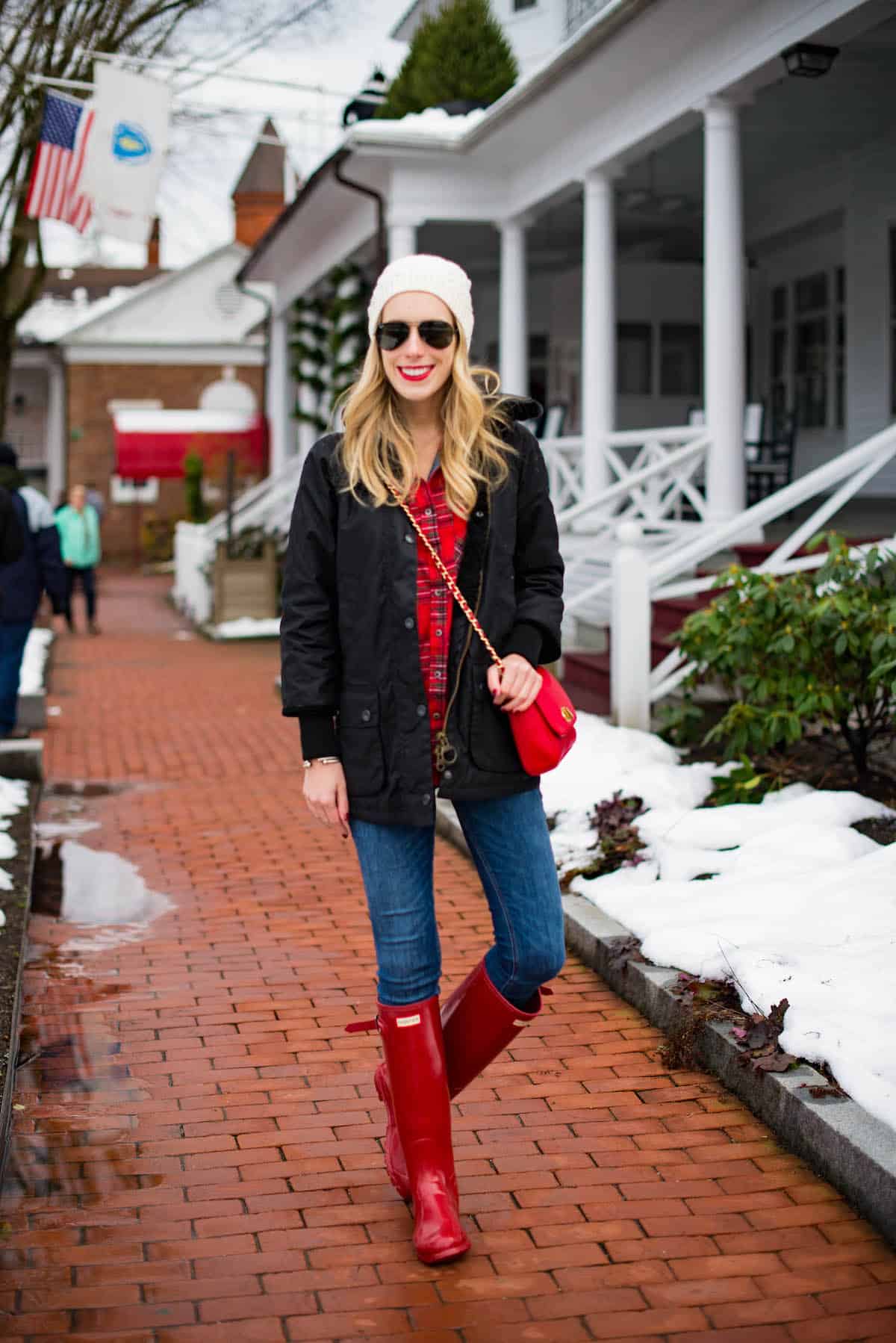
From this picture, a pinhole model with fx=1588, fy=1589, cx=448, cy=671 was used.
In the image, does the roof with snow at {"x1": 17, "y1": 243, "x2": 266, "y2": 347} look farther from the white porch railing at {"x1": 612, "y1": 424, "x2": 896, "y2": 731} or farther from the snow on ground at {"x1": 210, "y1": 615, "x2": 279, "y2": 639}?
the white porch railing at {"x1": 612, "y1": 424, "x2": 896, "y2": 731}

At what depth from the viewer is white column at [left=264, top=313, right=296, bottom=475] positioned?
939 inches

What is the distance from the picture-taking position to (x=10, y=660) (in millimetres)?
10172

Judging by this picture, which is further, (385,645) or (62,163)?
(62,163)

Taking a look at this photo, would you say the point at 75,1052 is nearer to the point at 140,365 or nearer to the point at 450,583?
the point at 450,583

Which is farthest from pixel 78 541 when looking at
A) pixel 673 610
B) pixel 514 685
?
pixel 514 685

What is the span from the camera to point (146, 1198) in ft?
11.9

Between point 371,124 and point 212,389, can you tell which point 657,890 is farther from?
point 212,389

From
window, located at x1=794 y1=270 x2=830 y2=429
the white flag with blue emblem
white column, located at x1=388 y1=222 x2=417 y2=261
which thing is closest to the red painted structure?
the white flag with blue emblem

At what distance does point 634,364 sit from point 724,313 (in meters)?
7.64

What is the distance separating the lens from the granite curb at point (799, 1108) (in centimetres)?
344

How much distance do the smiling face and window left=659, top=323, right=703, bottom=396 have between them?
1511 centimetres

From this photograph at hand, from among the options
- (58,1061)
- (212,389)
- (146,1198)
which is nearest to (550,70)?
(58,1061)

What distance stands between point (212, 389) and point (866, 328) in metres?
24.6

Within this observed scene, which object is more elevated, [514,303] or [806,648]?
[514,303]
